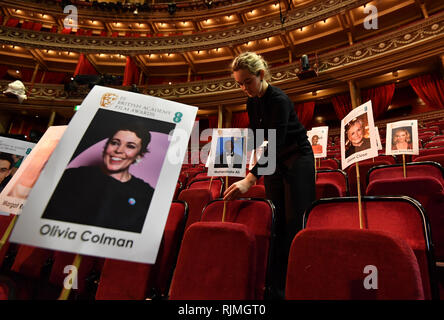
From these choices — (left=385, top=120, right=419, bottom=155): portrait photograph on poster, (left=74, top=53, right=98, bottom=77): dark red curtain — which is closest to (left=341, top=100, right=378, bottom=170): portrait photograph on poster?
(left=385, top=120, right=419, bottom=155): portrait photograph on poster

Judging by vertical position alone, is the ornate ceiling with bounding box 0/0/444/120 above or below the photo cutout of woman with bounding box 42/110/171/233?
above

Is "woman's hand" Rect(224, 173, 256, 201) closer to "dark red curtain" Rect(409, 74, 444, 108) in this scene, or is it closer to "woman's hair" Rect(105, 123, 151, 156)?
"woman's hair" Rect(105, 123, 151, 156)

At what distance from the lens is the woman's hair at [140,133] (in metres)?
0.45

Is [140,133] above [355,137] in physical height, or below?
below

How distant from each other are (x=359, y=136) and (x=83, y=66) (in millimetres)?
8499

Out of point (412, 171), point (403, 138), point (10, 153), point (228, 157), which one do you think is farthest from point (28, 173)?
point (403, 138)

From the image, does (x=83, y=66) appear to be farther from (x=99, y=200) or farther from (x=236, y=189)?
(x=99, y=200)

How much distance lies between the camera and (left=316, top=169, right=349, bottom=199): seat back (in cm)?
137

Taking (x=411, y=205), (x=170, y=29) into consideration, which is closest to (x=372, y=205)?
(x=411, y=205)

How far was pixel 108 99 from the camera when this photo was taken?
1.63ft

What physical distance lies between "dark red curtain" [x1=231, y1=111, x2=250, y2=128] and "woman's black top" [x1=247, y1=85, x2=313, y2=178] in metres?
5.61

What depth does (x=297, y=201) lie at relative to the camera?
2.94 feet
